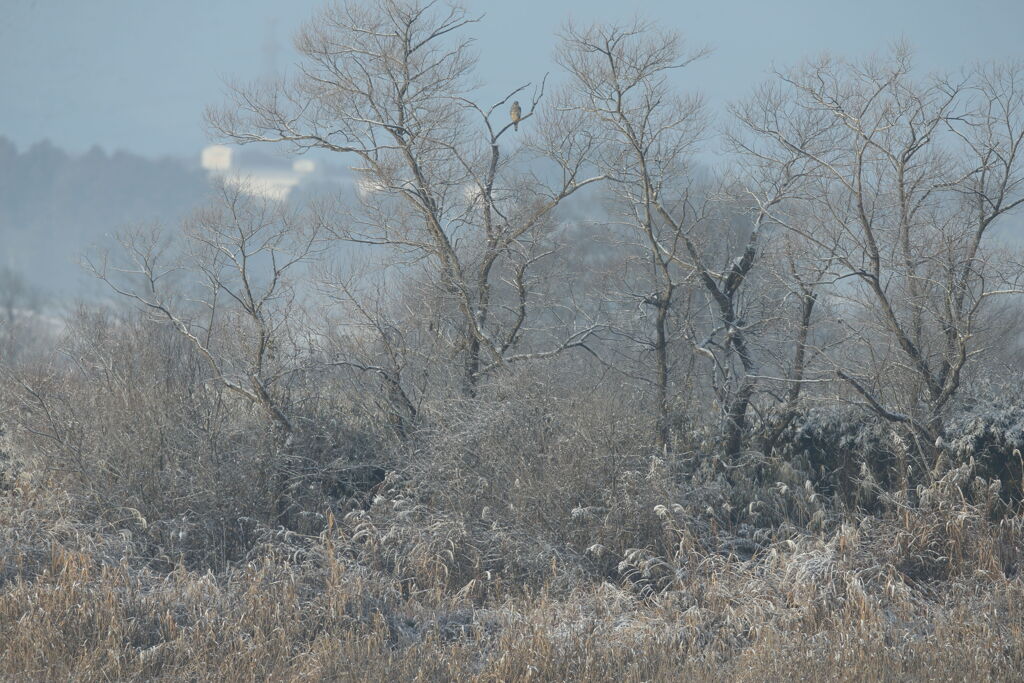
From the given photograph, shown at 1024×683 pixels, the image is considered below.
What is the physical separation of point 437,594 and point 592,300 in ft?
19.6

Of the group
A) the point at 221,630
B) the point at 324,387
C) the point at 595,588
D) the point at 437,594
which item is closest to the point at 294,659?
the point at 221,630

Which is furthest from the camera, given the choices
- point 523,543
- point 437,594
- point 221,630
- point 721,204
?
point 721,204

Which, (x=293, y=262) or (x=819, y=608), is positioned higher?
(x=293, y=262)

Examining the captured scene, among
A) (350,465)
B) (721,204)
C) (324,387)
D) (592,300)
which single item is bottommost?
(350,465)

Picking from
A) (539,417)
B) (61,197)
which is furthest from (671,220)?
(61,197)

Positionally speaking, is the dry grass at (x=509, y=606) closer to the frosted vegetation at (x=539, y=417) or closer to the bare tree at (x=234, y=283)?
the frosted vegetation at (x=539, y=417)

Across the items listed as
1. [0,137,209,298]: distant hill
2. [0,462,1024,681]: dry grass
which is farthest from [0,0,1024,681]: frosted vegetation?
[0,137,209,298]: distant hill

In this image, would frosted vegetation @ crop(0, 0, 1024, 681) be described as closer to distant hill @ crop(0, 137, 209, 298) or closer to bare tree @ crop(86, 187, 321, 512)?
bare tree @ crop(86, 187, 321, 512)

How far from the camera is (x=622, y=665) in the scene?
5.78 metres

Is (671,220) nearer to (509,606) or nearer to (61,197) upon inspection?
(509,606)

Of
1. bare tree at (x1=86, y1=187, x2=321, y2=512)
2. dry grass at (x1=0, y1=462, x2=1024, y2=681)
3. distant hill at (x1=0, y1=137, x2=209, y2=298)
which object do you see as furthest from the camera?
distant hill at (x1=0, y1=137, x2=209, y2=298)

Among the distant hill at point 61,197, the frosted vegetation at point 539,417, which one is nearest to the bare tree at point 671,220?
the frosted vegetation at point 539,417

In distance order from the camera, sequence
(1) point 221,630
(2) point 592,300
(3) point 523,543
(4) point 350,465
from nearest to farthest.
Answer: (1) point 221,630 < (3) point 523,543 < (4) point 350,465 < (2) point 592,300

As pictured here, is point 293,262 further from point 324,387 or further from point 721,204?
point 721,204
